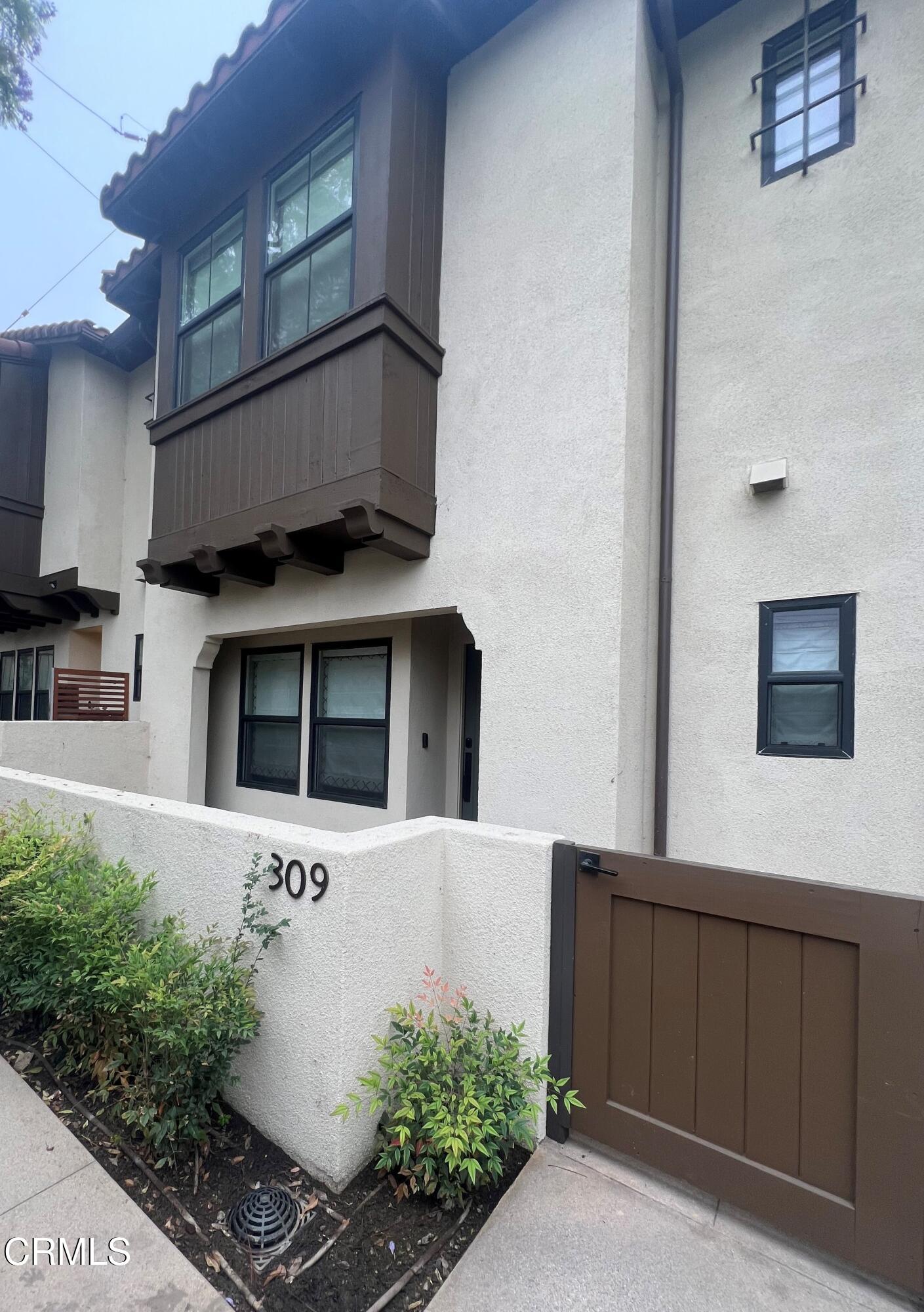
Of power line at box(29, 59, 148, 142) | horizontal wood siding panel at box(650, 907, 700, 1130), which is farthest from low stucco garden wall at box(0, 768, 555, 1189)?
power line at box(29, 59, 148, 142)

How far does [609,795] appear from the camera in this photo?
11.0 feet

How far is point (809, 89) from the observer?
3.57 m

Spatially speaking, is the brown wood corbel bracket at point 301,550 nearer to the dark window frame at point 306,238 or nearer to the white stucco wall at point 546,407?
the white stucco wall at point 546,407

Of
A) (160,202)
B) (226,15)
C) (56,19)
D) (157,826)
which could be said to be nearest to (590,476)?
(157,826)

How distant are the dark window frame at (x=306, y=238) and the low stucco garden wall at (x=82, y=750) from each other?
3.87m

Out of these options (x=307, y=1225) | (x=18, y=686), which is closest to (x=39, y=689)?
(x=18, y=686)

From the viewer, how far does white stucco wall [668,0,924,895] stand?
124 inches

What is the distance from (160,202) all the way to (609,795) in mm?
6330

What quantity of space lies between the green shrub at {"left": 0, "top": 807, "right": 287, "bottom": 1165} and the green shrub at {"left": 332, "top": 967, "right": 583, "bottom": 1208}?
532mm

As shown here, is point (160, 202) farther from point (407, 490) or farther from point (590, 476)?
point (590, 476)

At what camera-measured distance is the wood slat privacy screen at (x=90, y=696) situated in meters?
6.40

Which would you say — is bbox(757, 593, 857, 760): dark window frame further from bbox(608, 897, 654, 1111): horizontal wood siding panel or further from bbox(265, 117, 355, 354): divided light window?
bbox(265, 117, 355, 354): divided light window

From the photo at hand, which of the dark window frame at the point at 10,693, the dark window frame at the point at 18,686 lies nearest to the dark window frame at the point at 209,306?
the dark window frame at the point at 18,686

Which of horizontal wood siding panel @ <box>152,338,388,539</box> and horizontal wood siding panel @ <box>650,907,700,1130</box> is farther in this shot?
horizontal wood siding panel @ <box>152,338,388,539</box>
